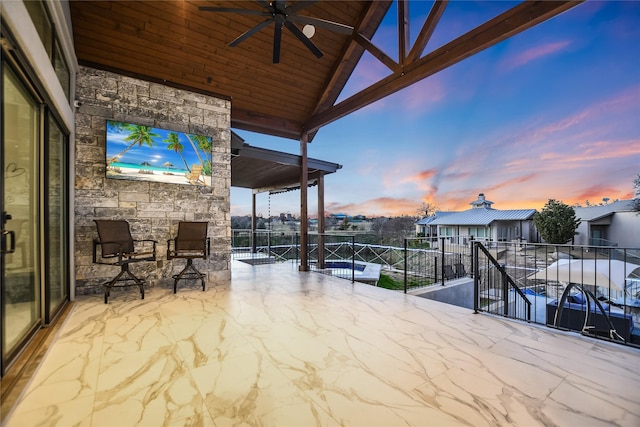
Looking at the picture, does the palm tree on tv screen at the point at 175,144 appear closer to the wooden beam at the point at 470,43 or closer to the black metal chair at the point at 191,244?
the black metal chair at the point at 191,244

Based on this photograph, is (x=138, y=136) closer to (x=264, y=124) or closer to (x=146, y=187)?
(x=146, y=187)

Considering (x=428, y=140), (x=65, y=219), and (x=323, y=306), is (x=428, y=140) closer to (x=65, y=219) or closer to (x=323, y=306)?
(x=323, y=306)

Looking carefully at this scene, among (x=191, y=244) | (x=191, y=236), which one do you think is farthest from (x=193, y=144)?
(x=191, y=244)

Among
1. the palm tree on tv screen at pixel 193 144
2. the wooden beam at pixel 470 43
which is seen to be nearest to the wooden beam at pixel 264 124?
the palm tree on tv screen at pixel 193 144

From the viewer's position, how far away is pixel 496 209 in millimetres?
9805

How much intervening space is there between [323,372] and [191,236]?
3.36 m

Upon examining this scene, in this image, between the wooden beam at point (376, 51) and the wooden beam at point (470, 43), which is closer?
the wooden beam at point (470, 43)

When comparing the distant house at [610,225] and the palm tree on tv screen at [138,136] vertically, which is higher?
the palm tree on tv screen at [138,136]

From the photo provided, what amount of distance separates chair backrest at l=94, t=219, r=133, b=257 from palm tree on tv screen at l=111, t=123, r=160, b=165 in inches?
38.9

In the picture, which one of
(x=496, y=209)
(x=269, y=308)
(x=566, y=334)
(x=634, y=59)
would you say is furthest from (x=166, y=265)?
(x=634, y=59)

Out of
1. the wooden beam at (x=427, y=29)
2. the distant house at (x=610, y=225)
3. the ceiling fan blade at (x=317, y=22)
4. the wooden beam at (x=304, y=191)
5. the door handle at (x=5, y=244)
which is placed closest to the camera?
the door handle at (x=5, y=244)

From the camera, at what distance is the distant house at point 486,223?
27.1 feet

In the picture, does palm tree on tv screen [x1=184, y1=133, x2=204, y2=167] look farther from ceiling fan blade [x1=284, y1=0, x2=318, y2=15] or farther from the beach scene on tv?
ceiling fan blade [x1=284, y1=0, x2=318, y2=15]

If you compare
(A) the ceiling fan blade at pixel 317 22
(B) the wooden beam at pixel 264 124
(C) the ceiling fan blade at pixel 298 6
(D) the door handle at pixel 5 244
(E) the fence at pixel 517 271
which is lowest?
(E) the fence at pixel 517 271
